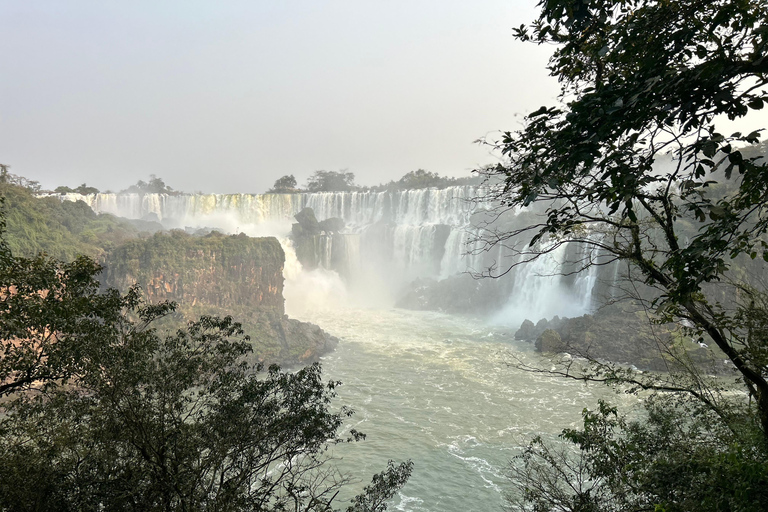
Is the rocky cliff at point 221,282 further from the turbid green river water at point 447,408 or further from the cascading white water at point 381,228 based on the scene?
the cascading white water at point 381,228

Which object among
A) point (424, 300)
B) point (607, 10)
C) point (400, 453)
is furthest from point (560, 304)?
point (607, 10)

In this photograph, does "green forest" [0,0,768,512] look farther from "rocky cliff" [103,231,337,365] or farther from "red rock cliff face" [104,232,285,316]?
"red rock cliff face" [104,232,285,316]

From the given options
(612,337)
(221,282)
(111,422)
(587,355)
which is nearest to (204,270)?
(221,282)

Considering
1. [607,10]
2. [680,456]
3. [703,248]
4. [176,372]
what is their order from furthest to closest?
[176,372] < [680,456] < [607,10] < [703,248]

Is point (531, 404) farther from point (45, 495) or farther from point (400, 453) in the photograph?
point (45, 495)

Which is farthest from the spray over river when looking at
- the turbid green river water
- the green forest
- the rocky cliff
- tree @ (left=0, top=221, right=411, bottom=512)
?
tree @ (left=0, top=221, right=411, bottom=512)

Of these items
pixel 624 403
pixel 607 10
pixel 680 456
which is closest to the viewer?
pixel 607 10
